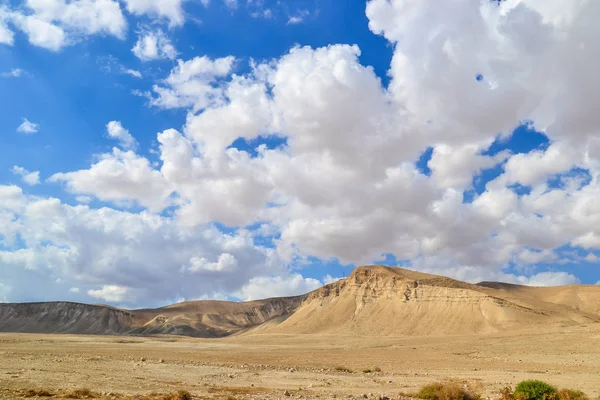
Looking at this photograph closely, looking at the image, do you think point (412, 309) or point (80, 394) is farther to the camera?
point (412, 309)

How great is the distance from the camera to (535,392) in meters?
18.4

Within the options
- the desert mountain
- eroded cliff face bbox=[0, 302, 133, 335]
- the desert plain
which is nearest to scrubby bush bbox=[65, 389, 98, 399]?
the desert plain

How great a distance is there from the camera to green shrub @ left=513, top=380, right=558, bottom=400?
18.2m

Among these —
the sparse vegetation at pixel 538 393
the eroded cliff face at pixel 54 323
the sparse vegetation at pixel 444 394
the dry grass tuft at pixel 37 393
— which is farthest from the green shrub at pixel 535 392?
the eroded cliff face at pixel 54 323

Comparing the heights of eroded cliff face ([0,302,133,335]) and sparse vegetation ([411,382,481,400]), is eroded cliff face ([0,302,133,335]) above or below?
above

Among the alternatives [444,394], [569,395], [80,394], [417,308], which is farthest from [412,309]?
[80,394]

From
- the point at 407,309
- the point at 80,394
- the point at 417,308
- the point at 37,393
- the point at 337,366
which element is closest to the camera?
the point at 37,393

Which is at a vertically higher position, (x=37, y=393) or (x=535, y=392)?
(x=535, y=392)

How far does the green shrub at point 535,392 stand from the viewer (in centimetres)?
1825

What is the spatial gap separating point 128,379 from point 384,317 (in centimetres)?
10980

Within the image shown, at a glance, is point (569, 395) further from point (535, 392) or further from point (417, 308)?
point (417, 308)

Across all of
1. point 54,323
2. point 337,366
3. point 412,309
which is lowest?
point 337,366

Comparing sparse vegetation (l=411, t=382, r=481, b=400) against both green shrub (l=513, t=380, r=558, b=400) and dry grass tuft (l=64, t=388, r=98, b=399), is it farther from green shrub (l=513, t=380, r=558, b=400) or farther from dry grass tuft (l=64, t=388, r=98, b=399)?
dry grass tuft (l=64, t=388, r=98, b=399)

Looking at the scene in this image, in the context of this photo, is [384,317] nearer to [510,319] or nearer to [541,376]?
[510,319]
